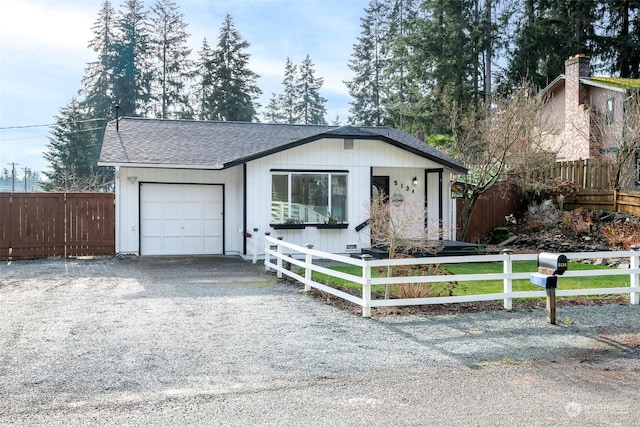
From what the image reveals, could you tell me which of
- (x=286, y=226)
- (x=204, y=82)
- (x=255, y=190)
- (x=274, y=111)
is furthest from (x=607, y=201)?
(x=274, y=111)

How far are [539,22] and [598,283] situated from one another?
2347 cm

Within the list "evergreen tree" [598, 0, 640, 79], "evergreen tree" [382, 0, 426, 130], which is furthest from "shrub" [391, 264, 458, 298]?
"evergreen tree" [598, 0, 640, 79]

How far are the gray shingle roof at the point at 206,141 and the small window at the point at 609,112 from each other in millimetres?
9173

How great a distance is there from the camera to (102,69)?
40.3 m

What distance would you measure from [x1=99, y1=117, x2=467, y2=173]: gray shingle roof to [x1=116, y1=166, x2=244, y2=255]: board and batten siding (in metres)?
0.48

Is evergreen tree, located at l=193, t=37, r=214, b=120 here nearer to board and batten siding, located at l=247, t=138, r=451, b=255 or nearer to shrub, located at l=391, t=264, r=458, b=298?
board and batten siding, located at l=247, t=138, r=451, b=255

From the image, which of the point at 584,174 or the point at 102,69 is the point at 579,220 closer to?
the point at 584,174

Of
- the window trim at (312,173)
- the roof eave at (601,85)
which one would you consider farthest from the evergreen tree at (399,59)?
the window trim at (312,173)

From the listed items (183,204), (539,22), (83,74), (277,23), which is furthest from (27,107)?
(539,22)

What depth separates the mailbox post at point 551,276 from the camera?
7047 mm

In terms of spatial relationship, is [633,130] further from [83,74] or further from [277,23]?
[83,74]

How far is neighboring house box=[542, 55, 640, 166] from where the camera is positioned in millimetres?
22453

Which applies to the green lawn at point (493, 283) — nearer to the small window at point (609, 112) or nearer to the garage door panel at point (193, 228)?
the garage door panel at point (193, 228)

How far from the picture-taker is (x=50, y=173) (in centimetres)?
3569
